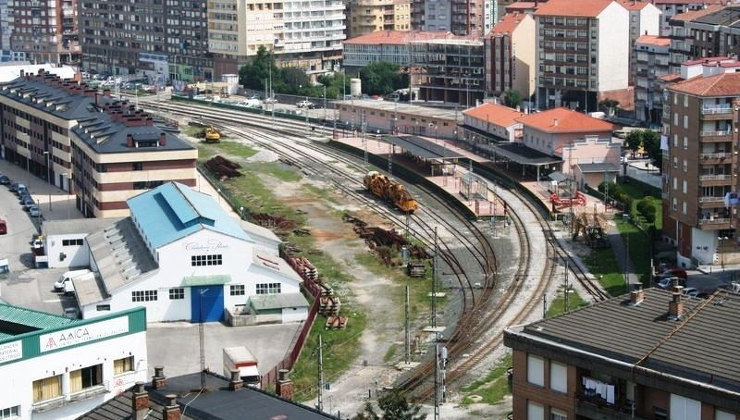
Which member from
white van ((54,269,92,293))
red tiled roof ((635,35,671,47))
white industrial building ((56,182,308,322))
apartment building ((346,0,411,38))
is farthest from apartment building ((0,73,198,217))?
apartment building ((346,0,411,38))

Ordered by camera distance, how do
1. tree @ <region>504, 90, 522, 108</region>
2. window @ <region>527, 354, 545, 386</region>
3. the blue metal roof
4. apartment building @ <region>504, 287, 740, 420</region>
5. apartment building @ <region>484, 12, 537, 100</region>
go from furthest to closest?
1. apartment building @ <region>484, 12, 537, 100</region>
2. tree @ <region>504, 90, 522, 108</region>
3. the blue metal roof
4. window @ <region>527, 354, 545, 386</region>
5. apartment building @ <region>504, 287, 740, 420</region>

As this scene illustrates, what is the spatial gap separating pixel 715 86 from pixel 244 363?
2587cm

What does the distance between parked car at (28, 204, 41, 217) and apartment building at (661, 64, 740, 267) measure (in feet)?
115

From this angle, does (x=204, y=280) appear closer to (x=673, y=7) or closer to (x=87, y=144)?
(x=87, y=144)

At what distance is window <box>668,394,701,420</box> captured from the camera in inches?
1282

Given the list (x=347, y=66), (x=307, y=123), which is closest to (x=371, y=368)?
(x=307, y=123)

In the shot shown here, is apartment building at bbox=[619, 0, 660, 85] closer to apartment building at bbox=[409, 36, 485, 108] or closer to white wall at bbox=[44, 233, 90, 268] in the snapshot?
apartment building at bbox=[409, 36, 485, 108]

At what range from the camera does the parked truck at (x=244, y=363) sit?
50.1m

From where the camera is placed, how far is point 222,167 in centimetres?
10012

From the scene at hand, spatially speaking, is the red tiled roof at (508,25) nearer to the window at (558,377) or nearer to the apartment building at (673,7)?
the apartment building at (673,7)

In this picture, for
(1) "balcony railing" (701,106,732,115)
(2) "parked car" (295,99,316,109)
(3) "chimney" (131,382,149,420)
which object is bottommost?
(2) "parked car" (295,99,316,109)

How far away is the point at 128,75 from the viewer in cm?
17662

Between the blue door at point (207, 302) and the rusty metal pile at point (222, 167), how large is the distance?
34.0 meters

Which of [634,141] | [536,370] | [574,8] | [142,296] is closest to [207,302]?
[142,296]
